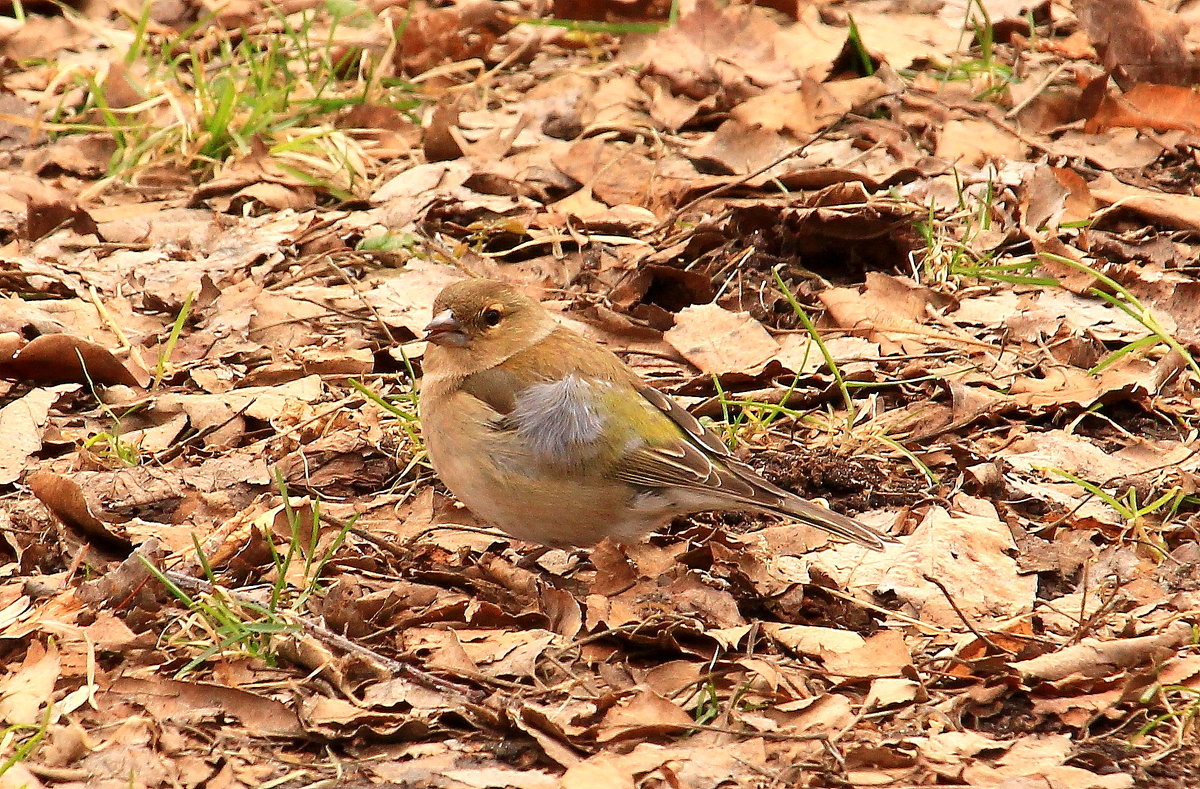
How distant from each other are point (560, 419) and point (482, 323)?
1.88ft

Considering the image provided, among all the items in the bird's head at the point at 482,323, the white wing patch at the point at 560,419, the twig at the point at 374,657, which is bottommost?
the twig at the point at 374,657

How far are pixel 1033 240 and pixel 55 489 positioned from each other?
4375 millimetres

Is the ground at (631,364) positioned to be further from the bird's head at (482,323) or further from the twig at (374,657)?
the bird's head at (482,323)

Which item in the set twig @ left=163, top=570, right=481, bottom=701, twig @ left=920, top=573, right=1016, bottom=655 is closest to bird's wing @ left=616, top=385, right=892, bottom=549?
twig @ left=920, top=573, right=1016, bottom=655

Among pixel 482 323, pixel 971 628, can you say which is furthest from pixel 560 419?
pixel 971 628

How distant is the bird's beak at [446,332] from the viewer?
18.2 feet

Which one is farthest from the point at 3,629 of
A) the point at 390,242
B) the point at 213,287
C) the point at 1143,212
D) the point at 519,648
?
the point at 1143,212

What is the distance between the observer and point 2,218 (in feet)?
24.9

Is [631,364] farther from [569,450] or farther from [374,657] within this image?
[374,657]

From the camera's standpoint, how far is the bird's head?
18.2ft

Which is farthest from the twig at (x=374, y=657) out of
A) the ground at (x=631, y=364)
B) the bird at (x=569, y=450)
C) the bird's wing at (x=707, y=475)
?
the bird's wing at (x=707, y=475)

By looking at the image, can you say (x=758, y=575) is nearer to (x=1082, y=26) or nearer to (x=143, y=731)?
(x=143, y=731)

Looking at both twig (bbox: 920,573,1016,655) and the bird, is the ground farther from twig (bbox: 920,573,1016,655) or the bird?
the bird

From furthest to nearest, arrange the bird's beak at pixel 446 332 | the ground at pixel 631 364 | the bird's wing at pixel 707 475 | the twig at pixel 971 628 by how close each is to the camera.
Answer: the bird's beak at pixel 446 332 → the bird's wing at pixel 707 475 → the twig at pixel 971 628 → the ground at pixel 631 364
